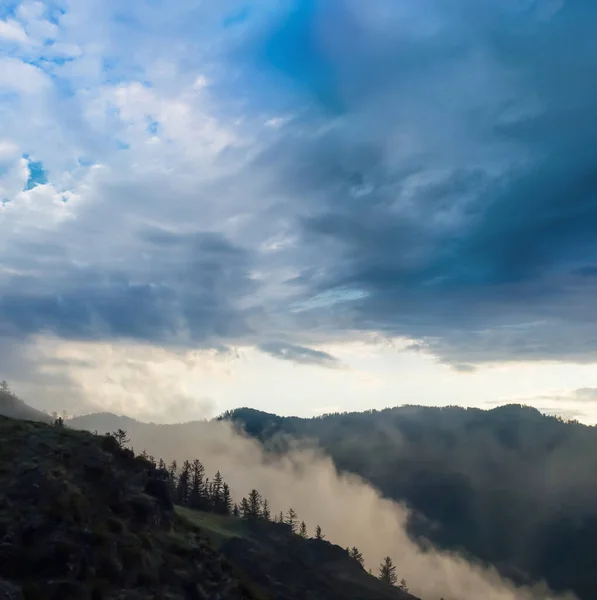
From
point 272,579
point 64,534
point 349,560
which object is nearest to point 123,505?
point 64,534

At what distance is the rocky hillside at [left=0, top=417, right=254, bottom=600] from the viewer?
192ft

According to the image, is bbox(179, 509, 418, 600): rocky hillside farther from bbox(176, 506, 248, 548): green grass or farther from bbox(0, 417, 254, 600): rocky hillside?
bbox(0, 417, 254, 600): rocky hillside

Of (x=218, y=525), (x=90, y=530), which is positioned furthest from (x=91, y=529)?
(x=218, y=525)

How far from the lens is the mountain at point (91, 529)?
58.6 meters

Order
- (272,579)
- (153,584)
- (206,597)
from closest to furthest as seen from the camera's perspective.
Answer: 1. (153,584)
2. (206,597)
3. (272,579)

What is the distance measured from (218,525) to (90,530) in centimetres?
9958

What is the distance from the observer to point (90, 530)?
6638cm

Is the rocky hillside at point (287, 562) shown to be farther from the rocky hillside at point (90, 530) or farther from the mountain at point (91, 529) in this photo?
the rocky hillside at point (90, 530)

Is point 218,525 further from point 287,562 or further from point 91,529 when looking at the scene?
point 91,529

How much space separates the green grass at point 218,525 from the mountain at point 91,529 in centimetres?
4750

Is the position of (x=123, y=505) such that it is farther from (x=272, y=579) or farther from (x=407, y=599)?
(x=407, y=599)

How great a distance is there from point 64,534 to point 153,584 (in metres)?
13.1

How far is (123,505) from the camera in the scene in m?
78.1

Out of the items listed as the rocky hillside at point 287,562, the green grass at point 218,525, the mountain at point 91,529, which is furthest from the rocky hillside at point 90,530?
the green grass at point 218,525
